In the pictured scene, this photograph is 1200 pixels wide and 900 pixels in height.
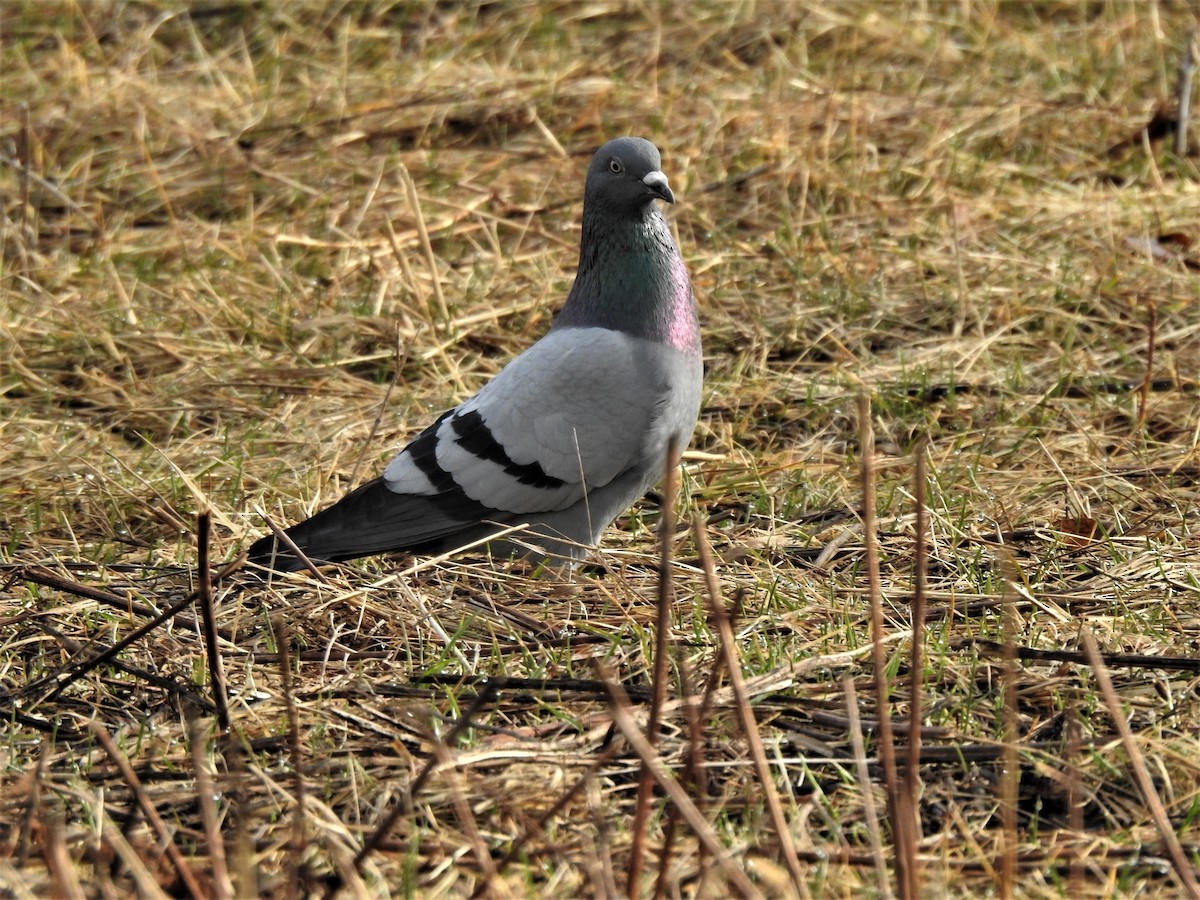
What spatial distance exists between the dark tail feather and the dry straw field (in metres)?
0.08

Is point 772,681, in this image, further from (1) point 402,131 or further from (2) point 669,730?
(1) point 402,131

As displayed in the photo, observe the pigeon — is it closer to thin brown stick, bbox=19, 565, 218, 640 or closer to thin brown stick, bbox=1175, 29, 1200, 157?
thin brown stick, bbox=19, 565, 218, 640

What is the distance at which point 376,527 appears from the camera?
3.50m

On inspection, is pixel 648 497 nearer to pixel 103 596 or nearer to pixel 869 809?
pixel 103 596

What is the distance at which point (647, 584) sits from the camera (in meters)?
3.34

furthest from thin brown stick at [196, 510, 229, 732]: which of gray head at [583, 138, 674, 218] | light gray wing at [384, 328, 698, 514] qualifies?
gray head at [583, 138, 674, 218]

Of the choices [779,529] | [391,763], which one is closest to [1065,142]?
[779,529]

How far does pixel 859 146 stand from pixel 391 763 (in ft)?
13.7

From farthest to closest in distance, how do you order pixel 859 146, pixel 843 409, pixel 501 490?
pixel 859 146 → pixel 843 409 → pixel 501 490

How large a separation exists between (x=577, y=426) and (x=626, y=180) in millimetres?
631

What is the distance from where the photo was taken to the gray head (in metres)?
3.66


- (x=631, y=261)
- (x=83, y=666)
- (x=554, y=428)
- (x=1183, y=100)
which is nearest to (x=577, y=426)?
(x=554, y=428)

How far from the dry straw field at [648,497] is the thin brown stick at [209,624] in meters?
0.01

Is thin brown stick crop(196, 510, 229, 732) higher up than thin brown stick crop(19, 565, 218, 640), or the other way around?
thin brown stick crop(196, 510, 229, 732)
